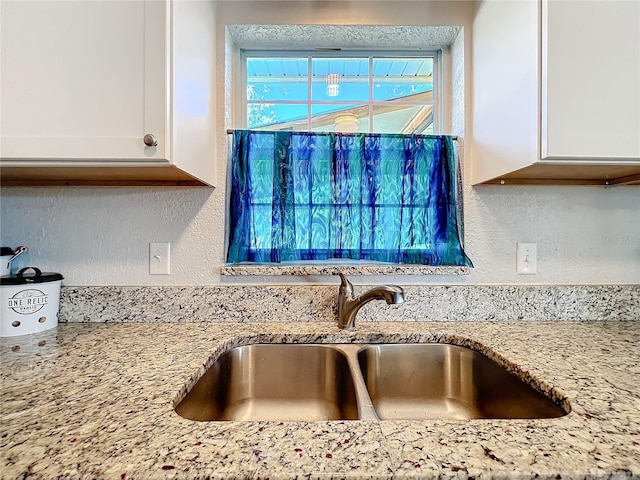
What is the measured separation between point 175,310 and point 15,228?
620 mm

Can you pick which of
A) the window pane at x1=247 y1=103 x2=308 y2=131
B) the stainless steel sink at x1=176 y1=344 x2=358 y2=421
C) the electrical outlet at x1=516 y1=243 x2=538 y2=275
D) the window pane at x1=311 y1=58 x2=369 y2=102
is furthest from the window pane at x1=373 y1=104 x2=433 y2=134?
the stainless steel sink at x1=176 y1=344 x2=358 y2=421

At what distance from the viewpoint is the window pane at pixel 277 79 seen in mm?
1283

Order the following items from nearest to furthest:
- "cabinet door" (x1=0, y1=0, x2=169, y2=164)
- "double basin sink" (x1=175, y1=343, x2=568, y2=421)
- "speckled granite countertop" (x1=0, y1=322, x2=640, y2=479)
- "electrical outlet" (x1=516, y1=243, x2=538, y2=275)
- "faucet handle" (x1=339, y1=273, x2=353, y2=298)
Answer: "speckled granite countertop" (x1=0, y1=322, x2=640, y2=479), "cabinet door" (x1=0, y1=0, x2=169, y2=164), "double basin sink" (x1=175, y1=343, x2=568, y2=421), "faucet handle" (x1=339, y1=273, x2=353, y2=298), "electrical outlet" (x1=516, y1=243, x2=538, y2=275)

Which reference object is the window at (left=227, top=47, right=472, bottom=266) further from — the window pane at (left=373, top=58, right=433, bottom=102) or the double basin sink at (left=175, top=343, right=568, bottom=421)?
the double basin sink at (left=175, top=343, right=568, bottom=421)

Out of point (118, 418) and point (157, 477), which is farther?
point (118, 418)

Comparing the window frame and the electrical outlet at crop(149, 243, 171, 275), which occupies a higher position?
the window frame

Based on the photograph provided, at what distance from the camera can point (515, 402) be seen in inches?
29.6

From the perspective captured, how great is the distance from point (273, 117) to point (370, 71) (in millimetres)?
449

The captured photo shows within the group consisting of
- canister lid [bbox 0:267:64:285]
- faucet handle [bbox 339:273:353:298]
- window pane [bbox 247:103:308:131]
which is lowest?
faucet handle [bbox 339:273:353:298]

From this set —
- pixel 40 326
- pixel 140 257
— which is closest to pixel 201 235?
pixel 140 257

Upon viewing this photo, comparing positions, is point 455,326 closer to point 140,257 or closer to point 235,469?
point 235,469

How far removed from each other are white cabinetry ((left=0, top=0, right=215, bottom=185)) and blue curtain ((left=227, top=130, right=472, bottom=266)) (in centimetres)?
42

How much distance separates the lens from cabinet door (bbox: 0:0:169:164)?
0.76 metres

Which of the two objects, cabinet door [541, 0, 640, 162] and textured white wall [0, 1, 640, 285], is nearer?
cabinet door [541, 0, 640, 162]
